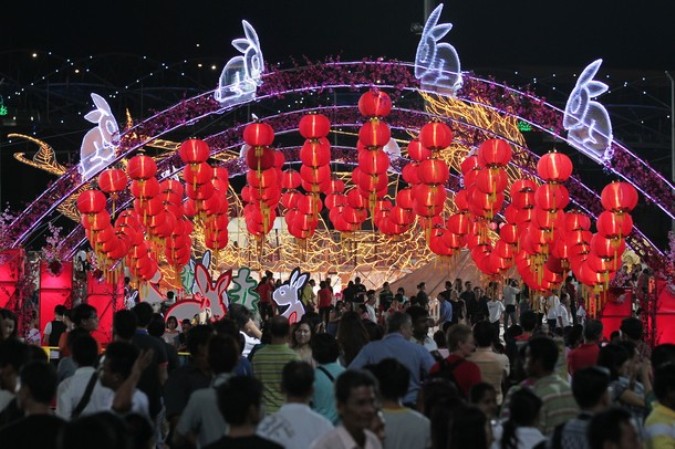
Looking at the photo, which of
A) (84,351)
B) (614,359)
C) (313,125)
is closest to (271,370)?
(84,351)

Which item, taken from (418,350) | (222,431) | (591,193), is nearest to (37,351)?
(222,431)

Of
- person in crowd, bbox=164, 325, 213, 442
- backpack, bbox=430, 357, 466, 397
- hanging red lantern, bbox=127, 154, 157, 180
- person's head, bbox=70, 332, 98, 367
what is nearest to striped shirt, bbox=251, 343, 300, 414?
person in crowd, bbox=164, 325, 213, 442

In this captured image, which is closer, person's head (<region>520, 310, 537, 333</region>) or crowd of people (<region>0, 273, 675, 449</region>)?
crowd of people (<region>0, 273, 675, 449</region>)

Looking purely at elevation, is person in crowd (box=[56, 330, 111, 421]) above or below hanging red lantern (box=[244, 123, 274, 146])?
below

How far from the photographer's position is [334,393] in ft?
24.1

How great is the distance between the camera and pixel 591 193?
25000mm

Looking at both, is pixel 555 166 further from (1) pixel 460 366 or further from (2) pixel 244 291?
(1) pixel 460 366

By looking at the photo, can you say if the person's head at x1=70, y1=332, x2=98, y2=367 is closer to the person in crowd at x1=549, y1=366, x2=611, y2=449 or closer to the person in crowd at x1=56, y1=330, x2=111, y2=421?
the person in crowd at x1=56, y1=330, x2=111, y2=421

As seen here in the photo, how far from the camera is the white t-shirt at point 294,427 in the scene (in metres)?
7.14

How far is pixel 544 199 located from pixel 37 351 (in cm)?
1513

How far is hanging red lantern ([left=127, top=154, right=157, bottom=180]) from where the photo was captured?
79.5ft

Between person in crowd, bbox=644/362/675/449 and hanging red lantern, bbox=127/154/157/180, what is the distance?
17419 millimetres

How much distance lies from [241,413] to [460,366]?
3093 mm

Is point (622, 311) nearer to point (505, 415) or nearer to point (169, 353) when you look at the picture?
point (169, 353)
